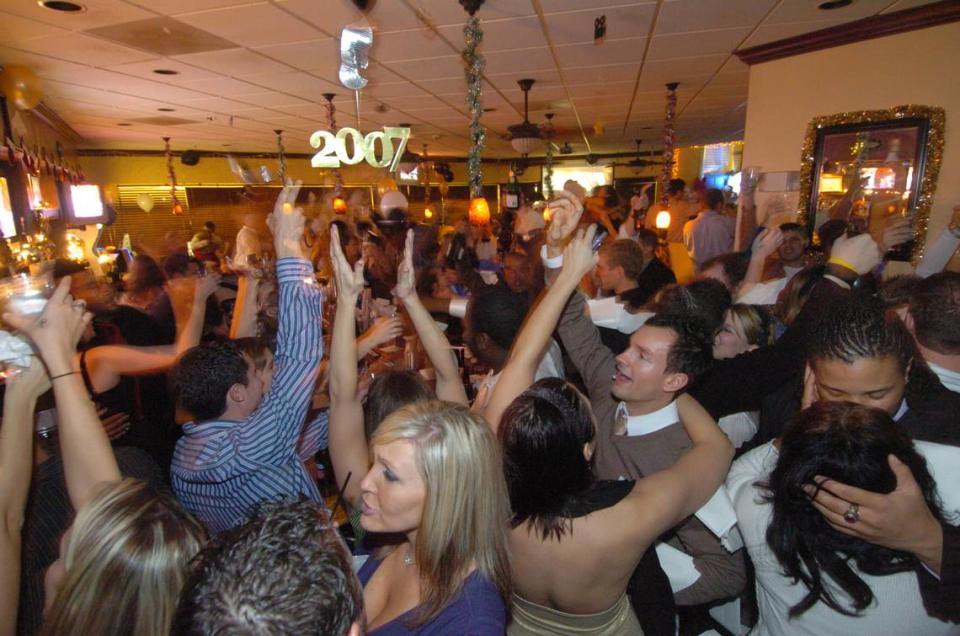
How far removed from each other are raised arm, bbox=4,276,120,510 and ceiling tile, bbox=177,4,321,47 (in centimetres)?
261

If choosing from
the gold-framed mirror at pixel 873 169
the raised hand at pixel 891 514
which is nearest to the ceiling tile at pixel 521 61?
the gold-framed mirror at pixel 873 169

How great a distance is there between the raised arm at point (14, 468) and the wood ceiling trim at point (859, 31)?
5149 millimetres

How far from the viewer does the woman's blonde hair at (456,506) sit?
1.11 m

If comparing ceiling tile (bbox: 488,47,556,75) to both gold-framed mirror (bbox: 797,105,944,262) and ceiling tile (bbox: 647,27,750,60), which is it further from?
gold-framed mirror (bbox: 797,105,944,262)

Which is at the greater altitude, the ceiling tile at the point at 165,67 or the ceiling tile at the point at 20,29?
the ceiling tile at the point at 165,67

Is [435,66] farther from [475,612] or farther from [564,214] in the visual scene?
[475,612]

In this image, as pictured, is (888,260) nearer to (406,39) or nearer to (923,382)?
(923,382)

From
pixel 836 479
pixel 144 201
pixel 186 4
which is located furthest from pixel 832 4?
pixel 144 201

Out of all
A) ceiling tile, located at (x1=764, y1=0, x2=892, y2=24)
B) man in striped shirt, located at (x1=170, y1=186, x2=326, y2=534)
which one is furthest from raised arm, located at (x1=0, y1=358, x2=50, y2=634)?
ceiling tile, located at (x1=764, y1=0, x2=892, y2=24)

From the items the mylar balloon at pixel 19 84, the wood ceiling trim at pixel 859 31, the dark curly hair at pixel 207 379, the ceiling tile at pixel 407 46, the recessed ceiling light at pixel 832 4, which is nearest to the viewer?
the dark curly hair at pixel 207 379

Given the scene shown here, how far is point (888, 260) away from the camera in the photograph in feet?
13.5

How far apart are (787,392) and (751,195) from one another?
11.8 feet

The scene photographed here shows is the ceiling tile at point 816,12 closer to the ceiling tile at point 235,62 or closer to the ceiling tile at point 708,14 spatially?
the ceiling tile at point 708,14

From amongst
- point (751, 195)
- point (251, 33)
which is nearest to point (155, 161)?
point (251, 33)
